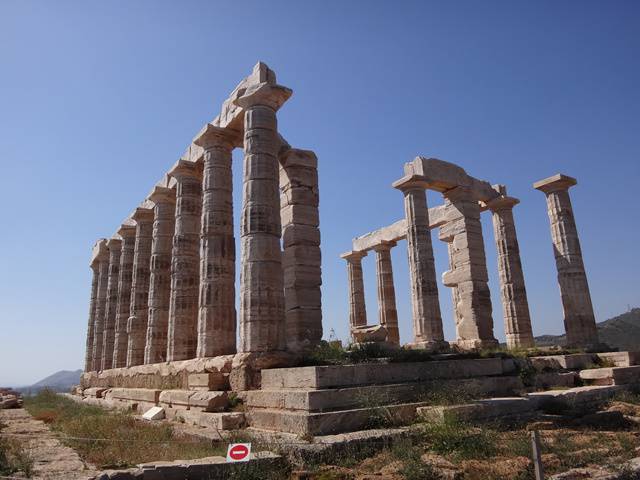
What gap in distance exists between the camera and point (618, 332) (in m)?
48.2

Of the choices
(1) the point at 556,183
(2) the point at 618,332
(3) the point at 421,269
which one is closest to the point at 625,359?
(3) the point at 421,269

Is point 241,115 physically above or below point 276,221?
above

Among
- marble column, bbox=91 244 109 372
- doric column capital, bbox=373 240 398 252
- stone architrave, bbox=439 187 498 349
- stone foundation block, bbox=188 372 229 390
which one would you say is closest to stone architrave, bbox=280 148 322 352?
stone foundation block, bbox=188 372 229 390

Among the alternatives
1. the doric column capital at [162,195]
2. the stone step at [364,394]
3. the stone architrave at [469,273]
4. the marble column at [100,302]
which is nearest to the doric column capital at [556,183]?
the stone architrave at [469,273]

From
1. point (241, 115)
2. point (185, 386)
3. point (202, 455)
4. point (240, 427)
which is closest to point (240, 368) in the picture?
point (240, 427)

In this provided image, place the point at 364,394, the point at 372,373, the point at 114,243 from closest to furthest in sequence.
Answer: the point at 364,394 → the point at 372,373 → the point at 114,243

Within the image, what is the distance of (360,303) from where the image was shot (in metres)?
29.5

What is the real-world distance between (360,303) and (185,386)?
1710 centimetres

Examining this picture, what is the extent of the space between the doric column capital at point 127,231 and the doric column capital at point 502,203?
1740cm

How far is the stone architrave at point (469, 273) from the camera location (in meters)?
19.5

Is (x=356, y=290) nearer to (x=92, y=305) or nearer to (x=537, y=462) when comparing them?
(x=92, y=305)

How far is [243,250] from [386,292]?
16310 millimetres

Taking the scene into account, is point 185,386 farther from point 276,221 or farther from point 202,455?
point 202,455

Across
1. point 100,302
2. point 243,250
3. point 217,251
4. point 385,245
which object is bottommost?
point 243,250
